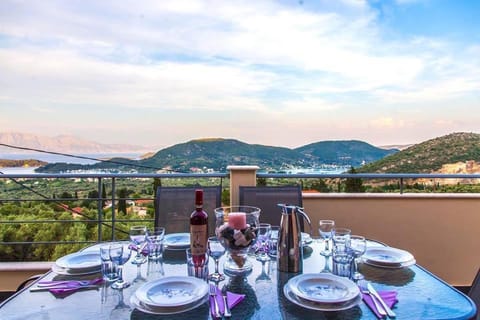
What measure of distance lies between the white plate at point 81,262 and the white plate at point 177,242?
0.37 m

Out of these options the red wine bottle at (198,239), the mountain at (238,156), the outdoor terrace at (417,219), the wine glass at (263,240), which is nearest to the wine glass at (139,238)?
the red wine bottle at (198,239)

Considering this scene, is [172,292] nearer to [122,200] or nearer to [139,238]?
[139,238]

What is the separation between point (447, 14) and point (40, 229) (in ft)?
20.5

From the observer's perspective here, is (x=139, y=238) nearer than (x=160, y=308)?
No

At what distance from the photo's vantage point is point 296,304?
3.75 ft

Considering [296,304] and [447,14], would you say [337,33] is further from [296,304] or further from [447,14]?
[296,304]

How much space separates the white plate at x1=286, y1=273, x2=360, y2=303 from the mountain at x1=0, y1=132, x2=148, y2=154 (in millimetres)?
4607

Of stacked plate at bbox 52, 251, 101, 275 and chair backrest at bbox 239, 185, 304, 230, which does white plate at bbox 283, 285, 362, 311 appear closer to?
stacked plate at bbox 52, 251, 101, 275

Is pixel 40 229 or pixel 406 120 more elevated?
pixel 406 120

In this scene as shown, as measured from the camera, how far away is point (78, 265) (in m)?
1.52

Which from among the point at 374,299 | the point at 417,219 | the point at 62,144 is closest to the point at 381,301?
the point at 374,299

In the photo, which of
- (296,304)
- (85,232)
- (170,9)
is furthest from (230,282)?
(170,9)

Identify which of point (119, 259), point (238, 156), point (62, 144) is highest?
point (62, 144)

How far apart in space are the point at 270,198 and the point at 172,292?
121 cm
